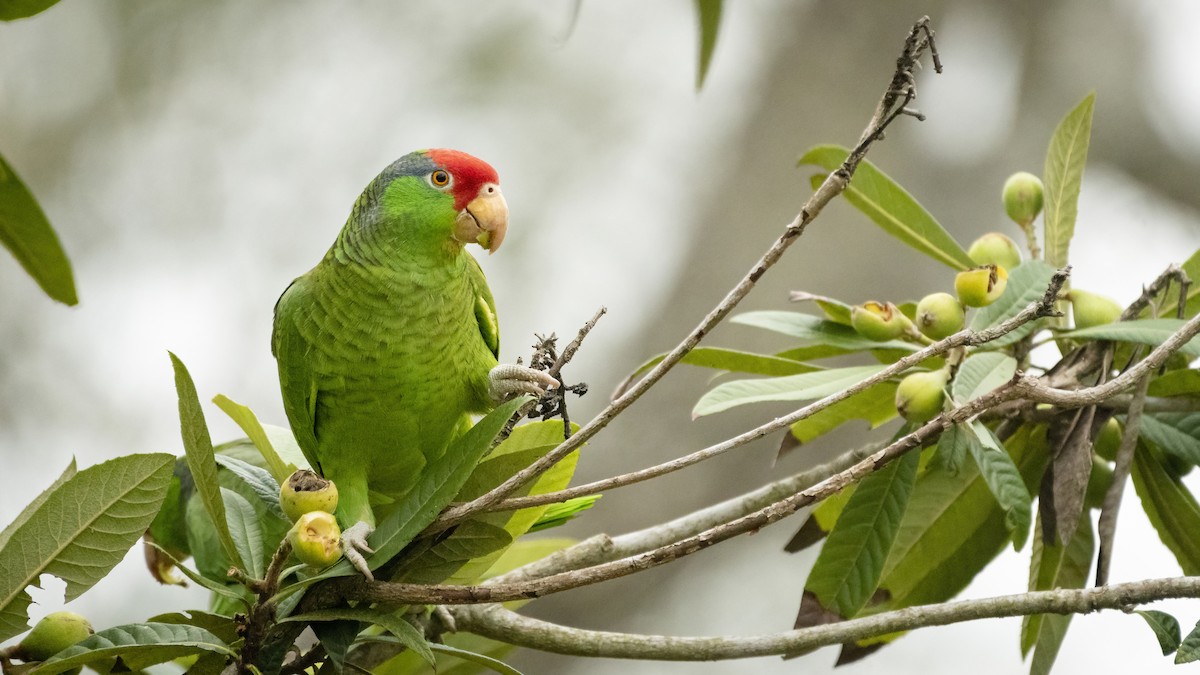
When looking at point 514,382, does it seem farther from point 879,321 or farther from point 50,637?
point 50,637

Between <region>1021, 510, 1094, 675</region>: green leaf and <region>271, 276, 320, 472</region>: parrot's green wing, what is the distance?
1101mm

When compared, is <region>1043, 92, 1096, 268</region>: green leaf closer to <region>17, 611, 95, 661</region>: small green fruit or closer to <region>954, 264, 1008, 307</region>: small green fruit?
<region>954, 264, 1008, 307</region>: small green fruit

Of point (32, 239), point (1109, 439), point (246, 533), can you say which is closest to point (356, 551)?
point (246, 533)

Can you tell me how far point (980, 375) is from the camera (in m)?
1.36

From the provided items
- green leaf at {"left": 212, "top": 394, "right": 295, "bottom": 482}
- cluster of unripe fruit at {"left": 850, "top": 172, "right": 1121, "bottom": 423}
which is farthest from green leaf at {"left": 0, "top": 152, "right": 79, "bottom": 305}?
cluster of unripe fruit at {"left": 850, "top": 172, "right": 1121, "bottom": 423}

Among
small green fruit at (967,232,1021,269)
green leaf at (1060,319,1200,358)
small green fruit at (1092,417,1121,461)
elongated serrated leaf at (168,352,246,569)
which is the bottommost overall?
elongated serrated leaf at (168,352,246,569)

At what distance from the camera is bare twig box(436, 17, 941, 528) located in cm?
101

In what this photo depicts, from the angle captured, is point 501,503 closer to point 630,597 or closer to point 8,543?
point 8,543

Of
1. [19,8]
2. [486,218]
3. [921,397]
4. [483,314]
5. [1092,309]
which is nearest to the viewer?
[19,8]

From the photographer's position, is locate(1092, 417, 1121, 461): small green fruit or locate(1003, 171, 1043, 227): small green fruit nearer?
locate(1092, 417, 1121, 461): small green fruit

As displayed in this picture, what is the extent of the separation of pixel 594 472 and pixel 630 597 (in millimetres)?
443

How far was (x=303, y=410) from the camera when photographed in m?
1.68

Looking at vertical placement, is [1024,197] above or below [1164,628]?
above

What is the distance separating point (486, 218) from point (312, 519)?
28.9 inches
